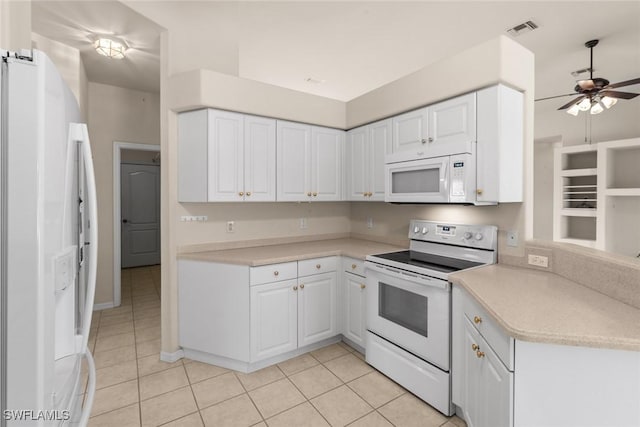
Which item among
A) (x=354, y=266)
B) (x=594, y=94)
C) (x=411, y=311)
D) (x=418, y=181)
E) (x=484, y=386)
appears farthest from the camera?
(x=594, y=94)

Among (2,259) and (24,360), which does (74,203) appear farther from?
(24,360)

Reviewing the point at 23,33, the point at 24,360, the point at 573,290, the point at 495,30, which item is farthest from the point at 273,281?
the point at 495,30

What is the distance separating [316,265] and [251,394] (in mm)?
1098

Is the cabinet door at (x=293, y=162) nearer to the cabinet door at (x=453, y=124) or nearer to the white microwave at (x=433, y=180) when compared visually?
the white microwave at (x=433, y=180)

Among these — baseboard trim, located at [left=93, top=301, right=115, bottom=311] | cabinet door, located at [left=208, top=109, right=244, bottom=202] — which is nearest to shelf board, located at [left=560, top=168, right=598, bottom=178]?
cabinet door, located at [left=208, top=109, right=244, bottom=202]

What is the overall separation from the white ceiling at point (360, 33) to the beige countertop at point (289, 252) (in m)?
1.71

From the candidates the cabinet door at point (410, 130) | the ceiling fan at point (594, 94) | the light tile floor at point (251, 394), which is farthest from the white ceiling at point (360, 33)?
the light tile floor at point (251, 394)

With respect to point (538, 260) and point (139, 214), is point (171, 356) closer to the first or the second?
point (538, 260)

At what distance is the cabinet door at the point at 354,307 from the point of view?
2637 millimetres

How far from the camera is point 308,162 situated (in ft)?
10.2

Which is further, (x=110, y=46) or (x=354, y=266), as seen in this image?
(x=110, y=46)

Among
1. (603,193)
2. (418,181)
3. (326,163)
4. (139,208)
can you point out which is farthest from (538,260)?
(139,208)

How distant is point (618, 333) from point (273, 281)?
203 cm

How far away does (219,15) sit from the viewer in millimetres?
2797
